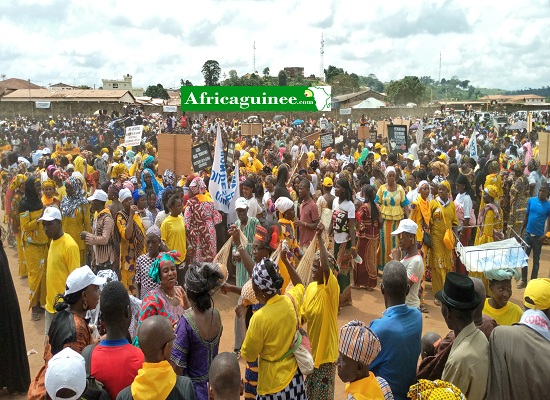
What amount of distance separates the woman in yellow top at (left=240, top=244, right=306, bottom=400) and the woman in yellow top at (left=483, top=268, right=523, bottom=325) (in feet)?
5.02

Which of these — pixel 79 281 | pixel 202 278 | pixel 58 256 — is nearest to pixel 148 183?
pixel 58 256

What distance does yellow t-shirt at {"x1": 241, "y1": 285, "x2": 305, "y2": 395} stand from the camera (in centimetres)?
362

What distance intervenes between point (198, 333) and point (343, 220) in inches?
174

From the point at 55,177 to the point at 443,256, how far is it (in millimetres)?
6971

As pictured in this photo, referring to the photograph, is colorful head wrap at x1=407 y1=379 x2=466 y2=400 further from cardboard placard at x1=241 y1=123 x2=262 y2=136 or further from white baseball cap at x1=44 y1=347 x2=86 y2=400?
cardboard placard at x1=241 y1=123 x2=262 y2=136

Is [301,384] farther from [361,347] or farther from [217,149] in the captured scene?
[217,149]

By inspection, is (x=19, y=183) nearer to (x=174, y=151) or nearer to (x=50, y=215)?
(x=174, y=151)

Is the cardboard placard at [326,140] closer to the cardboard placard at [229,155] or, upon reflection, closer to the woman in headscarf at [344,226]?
the cardboard placard at [229,155]

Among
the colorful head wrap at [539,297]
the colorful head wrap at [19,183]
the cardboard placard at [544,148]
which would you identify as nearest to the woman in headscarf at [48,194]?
the colorful head wrap at [19,183]

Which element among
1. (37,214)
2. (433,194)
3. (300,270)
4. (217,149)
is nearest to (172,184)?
(217,149)

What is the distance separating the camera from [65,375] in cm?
257

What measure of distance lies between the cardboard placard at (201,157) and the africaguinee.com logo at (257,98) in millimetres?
30852

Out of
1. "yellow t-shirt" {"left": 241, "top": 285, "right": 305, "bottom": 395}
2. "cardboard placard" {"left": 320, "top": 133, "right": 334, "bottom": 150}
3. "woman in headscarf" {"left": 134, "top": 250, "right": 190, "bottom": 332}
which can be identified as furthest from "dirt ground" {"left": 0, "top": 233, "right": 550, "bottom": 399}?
"cardboard placard" {"left": 320, "top": 133, "right": 334, "bottom": 150}

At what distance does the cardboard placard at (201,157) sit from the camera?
33.7 feet
